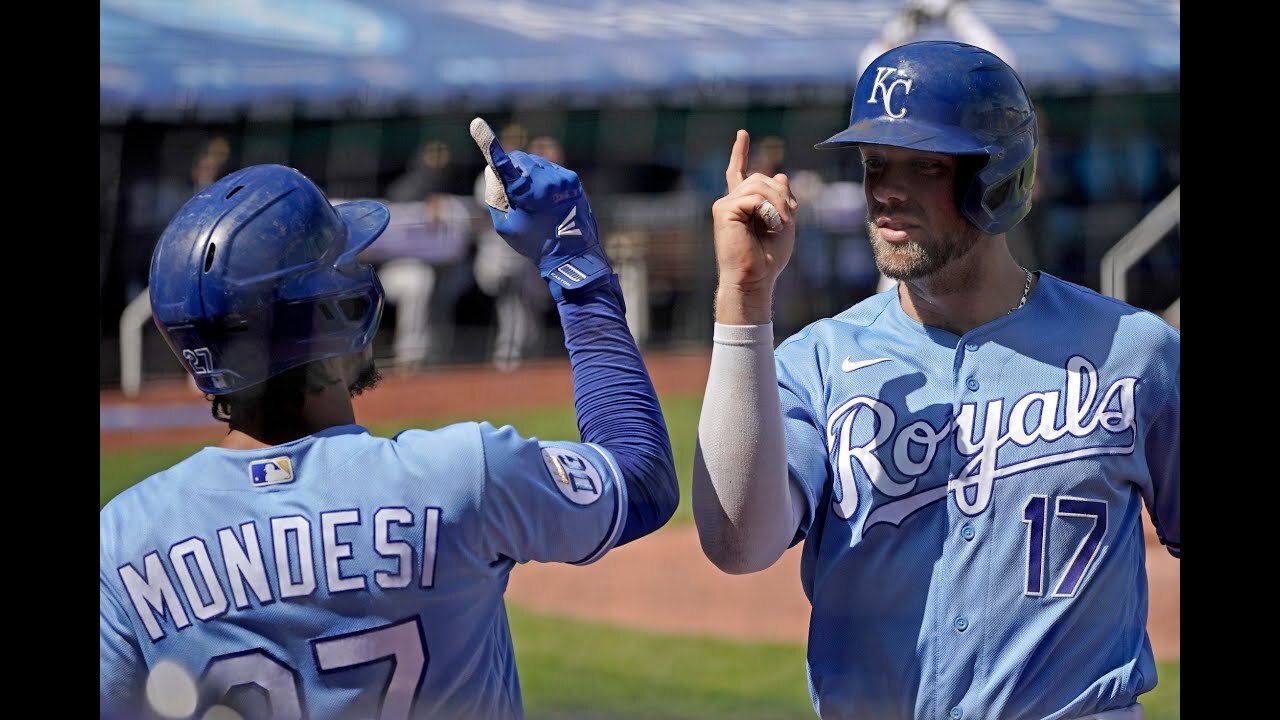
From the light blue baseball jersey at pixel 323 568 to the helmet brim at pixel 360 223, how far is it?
29 centimetres

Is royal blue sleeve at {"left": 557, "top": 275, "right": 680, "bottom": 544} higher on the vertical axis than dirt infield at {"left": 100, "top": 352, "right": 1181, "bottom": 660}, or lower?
higher

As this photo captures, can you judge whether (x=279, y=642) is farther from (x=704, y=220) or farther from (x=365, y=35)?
(x=365, y=35)

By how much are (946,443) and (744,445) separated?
36 centimetres

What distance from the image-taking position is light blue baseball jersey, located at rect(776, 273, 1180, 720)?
6.81 ft

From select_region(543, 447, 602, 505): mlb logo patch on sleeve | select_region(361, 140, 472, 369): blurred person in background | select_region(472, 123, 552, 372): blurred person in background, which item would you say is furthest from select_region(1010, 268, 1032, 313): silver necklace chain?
select_region(472, 123, 552, 372): blurred person in background

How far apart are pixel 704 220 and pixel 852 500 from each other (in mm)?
A: 10768

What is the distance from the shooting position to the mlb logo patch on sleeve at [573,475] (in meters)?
1.85

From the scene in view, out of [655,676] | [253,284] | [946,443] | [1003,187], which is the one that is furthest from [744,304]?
[655,676]

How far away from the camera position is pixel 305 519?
69.0 inches

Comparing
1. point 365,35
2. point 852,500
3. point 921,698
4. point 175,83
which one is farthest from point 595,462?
point 365,35

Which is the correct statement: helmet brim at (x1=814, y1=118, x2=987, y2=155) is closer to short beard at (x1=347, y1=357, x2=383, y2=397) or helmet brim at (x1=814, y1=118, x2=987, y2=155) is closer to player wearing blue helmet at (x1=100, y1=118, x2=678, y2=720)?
player wearing blue helmet at (x1=100, y1=118, x2=678, y2=720)

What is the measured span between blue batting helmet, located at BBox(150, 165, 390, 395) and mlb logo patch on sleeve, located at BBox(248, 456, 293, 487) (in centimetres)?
12

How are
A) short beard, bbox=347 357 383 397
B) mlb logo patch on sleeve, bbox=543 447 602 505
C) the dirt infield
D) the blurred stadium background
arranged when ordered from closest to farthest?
Answer: mlb logo patch on sleeve, bbox=543 447 602 505 → short beard, bbox=347 357 383 397 → the dirt infield → the blurred stadium background

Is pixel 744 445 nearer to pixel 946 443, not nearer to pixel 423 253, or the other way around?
pixel 946 443
